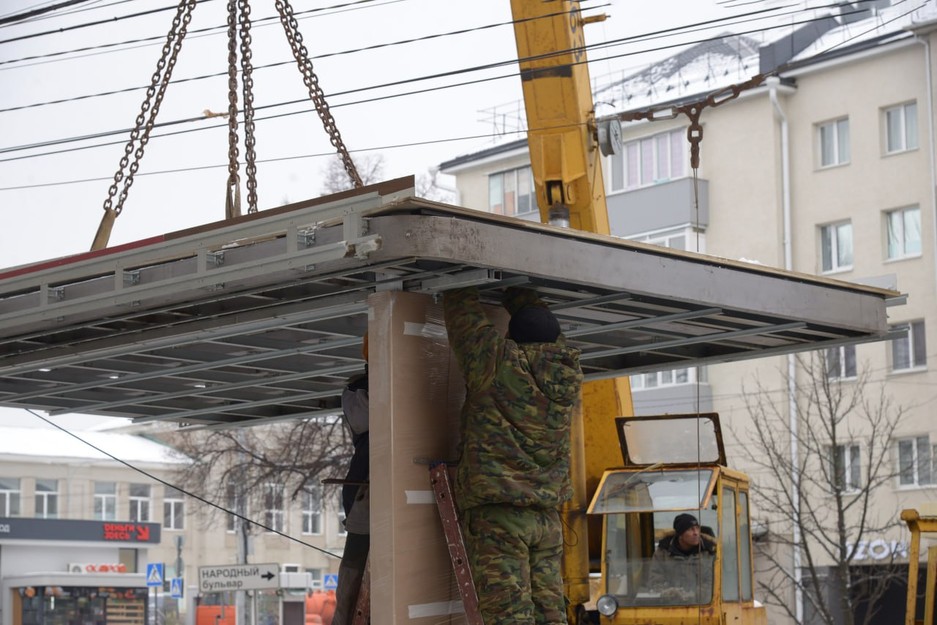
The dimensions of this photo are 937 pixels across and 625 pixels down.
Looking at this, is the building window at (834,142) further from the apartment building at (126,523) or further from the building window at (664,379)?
the apartment building at (126,523)

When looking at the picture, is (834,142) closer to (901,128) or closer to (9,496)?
(901,128)

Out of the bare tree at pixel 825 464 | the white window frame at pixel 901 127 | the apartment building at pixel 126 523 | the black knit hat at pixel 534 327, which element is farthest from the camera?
the apartment building at pixel 126 523

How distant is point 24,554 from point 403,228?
49.4 m

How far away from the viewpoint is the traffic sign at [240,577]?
997 inches

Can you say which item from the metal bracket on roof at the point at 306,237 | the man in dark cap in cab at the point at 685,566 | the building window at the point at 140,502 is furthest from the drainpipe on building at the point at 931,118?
the building window at the point at 140,502

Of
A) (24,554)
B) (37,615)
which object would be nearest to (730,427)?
(37,615)

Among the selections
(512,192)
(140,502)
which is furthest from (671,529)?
(140,502)

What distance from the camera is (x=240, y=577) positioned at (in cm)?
2583

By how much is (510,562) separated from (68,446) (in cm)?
5928

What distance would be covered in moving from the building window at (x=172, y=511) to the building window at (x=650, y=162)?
33267mm

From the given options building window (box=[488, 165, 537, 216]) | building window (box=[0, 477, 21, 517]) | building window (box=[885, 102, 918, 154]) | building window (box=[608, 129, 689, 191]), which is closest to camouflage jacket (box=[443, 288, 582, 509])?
building window (box=[885, 102, 918, 154])

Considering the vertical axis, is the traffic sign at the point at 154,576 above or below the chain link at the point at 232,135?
below

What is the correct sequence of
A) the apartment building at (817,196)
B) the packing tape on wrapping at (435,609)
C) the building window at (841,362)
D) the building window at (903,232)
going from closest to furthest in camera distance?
the packing tape on wrapping at (435,609)
the building window at (841,362)
the apartment building at (817,196)
the building window at (903,232)

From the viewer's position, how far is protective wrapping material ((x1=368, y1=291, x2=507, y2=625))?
7.98m
